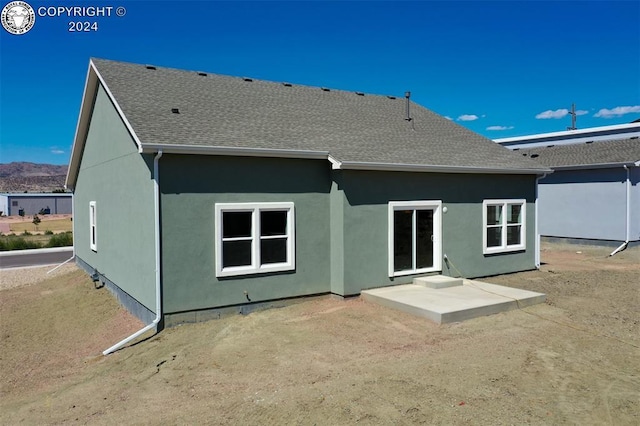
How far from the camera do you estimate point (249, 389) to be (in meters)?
6.36

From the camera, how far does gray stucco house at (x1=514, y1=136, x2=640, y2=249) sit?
18.8 metres

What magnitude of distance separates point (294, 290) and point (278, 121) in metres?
4.45

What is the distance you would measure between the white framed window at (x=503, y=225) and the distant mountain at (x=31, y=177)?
401 feet

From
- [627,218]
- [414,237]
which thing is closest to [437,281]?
[414,237]

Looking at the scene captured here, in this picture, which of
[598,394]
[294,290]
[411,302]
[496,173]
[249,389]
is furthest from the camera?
[496,173]

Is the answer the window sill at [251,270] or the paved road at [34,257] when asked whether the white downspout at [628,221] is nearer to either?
the window sill at [251,270]

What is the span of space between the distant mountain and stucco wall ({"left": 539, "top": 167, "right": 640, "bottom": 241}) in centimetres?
11887

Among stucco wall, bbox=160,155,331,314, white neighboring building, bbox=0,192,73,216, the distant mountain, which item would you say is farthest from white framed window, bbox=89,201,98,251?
the distant mountain

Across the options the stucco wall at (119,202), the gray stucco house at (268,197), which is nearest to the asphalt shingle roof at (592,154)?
the gray stucco house at (268,197)

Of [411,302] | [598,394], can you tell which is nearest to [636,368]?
[598,394]

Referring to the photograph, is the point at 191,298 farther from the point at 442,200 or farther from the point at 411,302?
the point at 442,200

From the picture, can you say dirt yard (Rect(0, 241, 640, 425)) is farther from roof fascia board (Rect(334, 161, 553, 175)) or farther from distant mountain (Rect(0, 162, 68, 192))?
distant mountain (Rect(0, 162, 68, 192))

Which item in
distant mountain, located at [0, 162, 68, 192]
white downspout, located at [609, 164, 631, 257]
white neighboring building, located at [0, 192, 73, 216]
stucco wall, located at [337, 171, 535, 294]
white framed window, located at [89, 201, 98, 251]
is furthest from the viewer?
distant mountain, located at [0, 162, 68, 192]

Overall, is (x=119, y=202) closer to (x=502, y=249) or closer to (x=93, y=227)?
(x=93, y=227)
